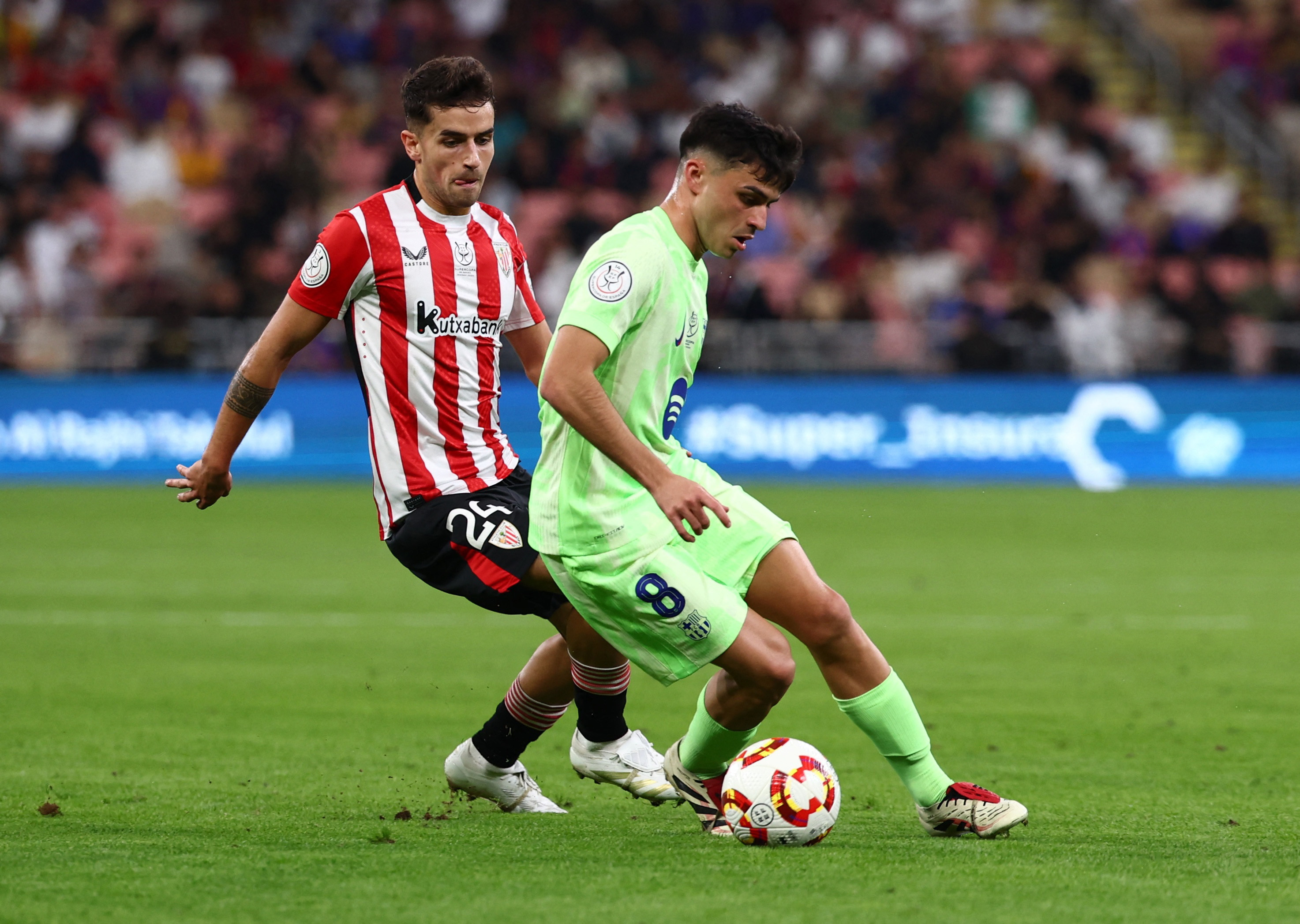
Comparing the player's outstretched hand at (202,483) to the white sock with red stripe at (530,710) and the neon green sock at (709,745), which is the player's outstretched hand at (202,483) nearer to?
the white sock with red stripe at (530,710)

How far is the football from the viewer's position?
5078mm

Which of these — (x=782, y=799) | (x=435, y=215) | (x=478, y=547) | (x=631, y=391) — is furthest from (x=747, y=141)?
(x=782, y=799)

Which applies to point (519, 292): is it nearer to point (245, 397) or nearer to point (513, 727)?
point (245, 397)

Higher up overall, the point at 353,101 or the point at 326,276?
the point at 353,101

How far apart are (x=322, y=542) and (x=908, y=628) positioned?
5716mm

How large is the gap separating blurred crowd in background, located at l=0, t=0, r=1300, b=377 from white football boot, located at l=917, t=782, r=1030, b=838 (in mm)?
12930

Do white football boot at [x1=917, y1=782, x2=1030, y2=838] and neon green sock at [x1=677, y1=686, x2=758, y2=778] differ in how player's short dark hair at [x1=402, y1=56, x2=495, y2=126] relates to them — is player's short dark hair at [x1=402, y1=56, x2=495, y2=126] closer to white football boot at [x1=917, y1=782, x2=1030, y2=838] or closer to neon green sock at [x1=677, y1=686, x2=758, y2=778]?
neon green sock at [x1=677, y1=686, x2=758, y2=778]

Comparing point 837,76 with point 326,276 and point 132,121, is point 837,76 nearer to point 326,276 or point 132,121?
point 132,121

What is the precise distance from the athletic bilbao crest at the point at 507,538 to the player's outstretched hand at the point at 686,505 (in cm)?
88

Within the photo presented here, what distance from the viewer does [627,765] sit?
19.3 feet

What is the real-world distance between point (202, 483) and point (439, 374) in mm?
788

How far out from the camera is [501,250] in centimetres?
582

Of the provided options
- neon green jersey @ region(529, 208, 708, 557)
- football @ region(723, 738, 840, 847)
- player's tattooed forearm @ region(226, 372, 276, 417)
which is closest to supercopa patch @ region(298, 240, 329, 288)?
player's tattooed forearm @ region(226, 372, 276, 417)

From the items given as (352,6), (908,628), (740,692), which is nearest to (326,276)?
(740,692)
